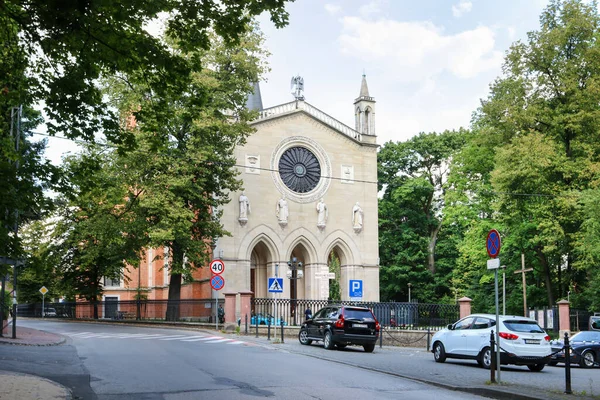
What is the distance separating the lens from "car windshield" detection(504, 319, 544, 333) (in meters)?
16.9

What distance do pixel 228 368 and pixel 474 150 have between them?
30.4 metres

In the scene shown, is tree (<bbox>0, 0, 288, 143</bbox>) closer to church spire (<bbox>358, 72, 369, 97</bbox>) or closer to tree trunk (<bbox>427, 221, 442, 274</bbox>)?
church spire (<bbox>358, 72, 369, 97</bbox>)

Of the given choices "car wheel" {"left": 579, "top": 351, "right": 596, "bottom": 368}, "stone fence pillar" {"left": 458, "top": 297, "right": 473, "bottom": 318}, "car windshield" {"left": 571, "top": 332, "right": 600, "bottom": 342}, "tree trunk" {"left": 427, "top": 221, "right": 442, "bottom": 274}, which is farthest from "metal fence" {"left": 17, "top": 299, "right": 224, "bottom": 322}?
"tree trunk" {"left": 427, "top": 221, "right": 442, "bottom": 274}

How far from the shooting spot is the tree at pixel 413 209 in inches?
2189

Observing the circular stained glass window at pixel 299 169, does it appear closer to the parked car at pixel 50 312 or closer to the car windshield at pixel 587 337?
the parked car at pixel 50 312

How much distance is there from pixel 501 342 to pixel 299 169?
34.0m

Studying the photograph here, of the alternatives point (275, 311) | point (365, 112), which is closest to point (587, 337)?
point (275, 311)

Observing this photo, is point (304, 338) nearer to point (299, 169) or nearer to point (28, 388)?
point (28, 388)

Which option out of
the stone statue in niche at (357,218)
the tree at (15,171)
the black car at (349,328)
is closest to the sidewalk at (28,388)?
the tree at (15,171)

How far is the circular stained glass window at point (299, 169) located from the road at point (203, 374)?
29979mm

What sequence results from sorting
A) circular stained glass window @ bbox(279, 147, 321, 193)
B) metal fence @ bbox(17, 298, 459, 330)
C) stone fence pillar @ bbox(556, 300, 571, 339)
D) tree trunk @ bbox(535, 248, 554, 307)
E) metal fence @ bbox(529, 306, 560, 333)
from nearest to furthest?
1. metal fence @ bbox(17, 298, 459, 330)
2. stone fence pillar @ bbox(556, 300, 571, 339)
3. metal fence @ bbox(529, 306, 560, 333)
4. tree trunk @ bbox(535, 248, 554, 307)
5. circular stained glass window @ bbox(279, 147, 321, 193)

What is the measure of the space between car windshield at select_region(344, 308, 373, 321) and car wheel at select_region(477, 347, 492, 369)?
204 inches

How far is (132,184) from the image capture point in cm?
3419

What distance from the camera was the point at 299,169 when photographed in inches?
1955
